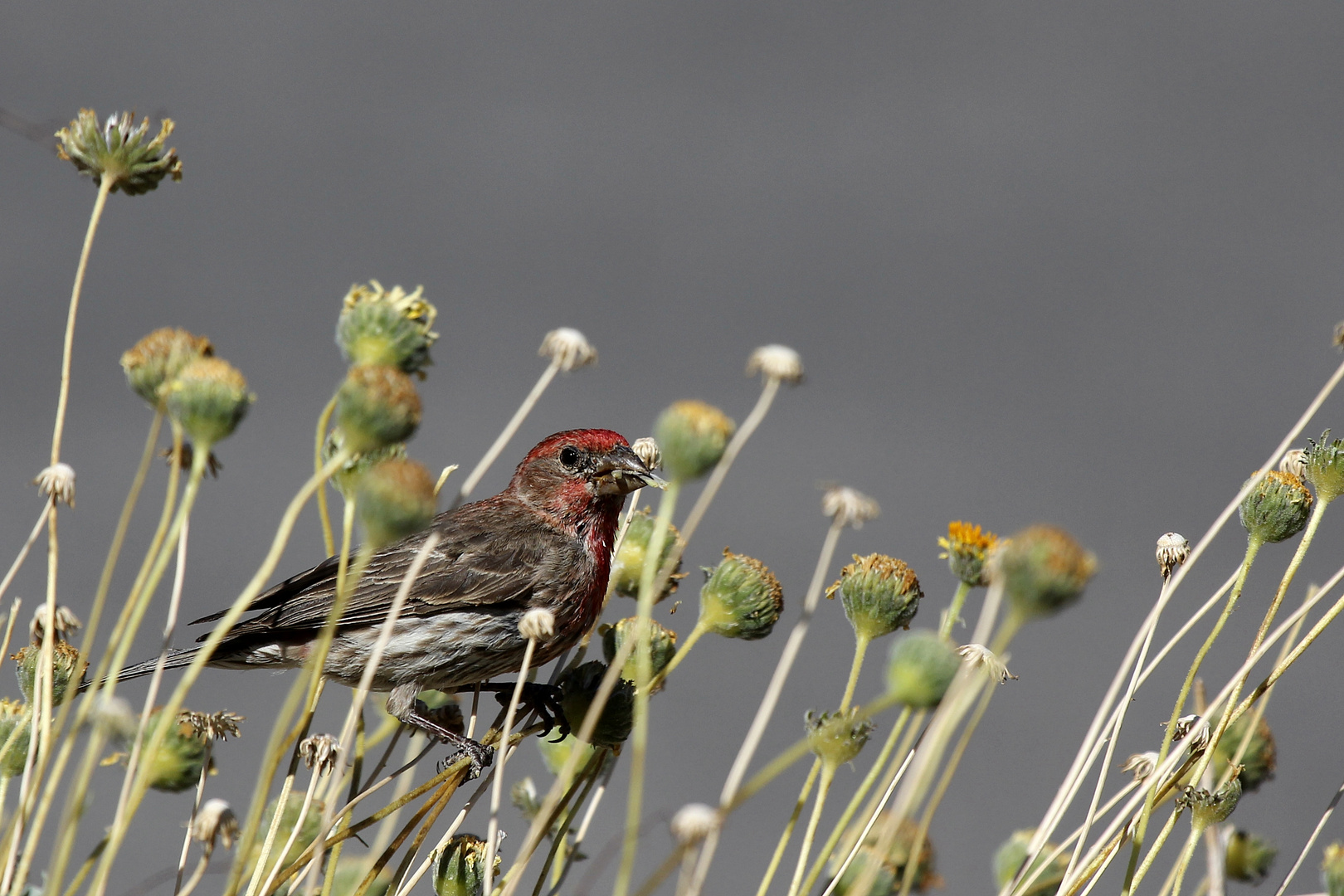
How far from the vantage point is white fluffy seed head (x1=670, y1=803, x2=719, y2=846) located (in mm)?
1102

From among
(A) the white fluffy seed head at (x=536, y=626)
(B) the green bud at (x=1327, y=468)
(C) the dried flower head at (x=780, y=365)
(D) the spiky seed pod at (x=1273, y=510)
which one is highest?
(B) the green bud at (x=1327, y=468)

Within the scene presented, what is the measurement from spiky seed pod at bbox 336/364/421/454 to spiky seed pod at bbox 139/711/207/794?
1.74ft

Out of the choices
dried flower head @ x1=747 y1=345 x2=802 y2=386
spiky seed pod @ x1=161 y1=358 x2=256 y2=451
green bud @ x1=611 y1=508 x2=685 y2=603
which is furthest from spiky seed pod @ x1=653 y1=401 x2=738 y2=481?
green bud @ x1=611 y1=508 x2=685 y2=603

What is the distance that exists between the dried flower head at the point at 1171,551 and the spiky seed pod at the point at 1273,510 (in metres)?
0.10

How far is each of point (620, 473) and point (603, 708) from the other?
1.16 metres

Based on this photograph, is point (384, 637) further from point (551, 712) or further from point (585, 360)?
point (551, 712)

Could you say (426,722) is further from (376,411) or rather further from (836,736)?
(376,411)

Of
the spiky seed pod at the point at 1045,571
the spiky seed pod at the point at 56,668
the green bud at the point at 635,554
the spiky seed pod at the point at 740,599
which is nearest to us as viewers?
the spiky seed pod at the point at 1045,571

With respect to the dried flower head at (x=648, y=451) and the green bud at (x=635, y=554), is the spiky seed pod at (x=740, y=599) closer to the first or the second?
the green bud at (x=635, y=554)

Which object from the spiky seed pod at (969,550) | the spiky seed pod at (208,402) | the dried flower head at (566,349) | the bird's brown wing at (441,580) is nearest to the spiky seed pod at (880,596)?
the spiky seed pod at (969,550)

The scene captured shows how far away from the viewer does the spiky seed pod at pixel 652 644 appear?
1797 mm

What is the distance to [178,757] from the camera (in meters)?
1.49

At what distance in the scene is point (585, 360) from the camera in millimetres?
1580

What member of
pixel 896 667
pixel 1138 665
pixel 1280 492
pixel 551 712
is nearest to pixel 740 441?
pixel 896 667
